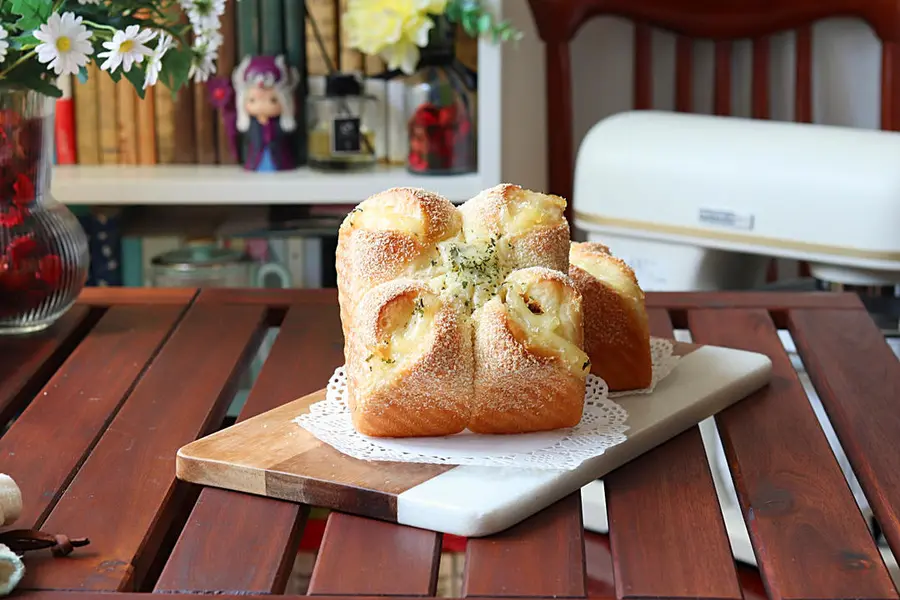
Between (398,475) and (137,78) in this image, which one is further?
(137,78)

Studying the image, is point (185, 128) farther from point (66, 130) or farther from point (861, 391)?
point (861, 391)

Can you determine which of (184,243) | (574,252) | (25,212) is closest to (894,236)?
(574,252)

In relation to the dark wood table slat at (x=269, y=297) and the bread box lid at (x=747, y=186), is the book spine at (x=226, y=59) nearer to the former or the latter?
the bread box lid at (x=747, y=186)

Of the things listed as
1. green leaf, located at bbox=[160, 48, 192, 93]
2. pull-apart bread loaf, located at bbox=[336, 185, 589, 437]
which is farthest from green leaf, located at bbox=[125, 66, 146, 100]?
pull-apart bread loaf, located at bbox=[336, 185, 589, 437]

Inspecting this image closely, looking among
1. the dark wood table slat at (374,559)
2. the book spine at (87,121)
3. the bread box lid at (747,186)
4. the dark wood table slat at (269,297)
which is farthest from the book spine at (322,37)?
the dark wood table slat at (374,559)

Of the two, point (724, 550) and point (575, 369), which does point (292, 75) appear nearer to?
point (575, 369)

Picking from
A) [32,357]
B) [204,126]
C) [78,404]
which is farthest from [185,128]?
[78,404]

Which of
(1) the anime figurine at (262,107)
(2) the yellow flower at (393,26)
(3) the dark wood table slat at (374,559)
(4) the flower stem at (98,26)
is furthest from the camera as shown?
(1) the anime figurine at (262,107)
